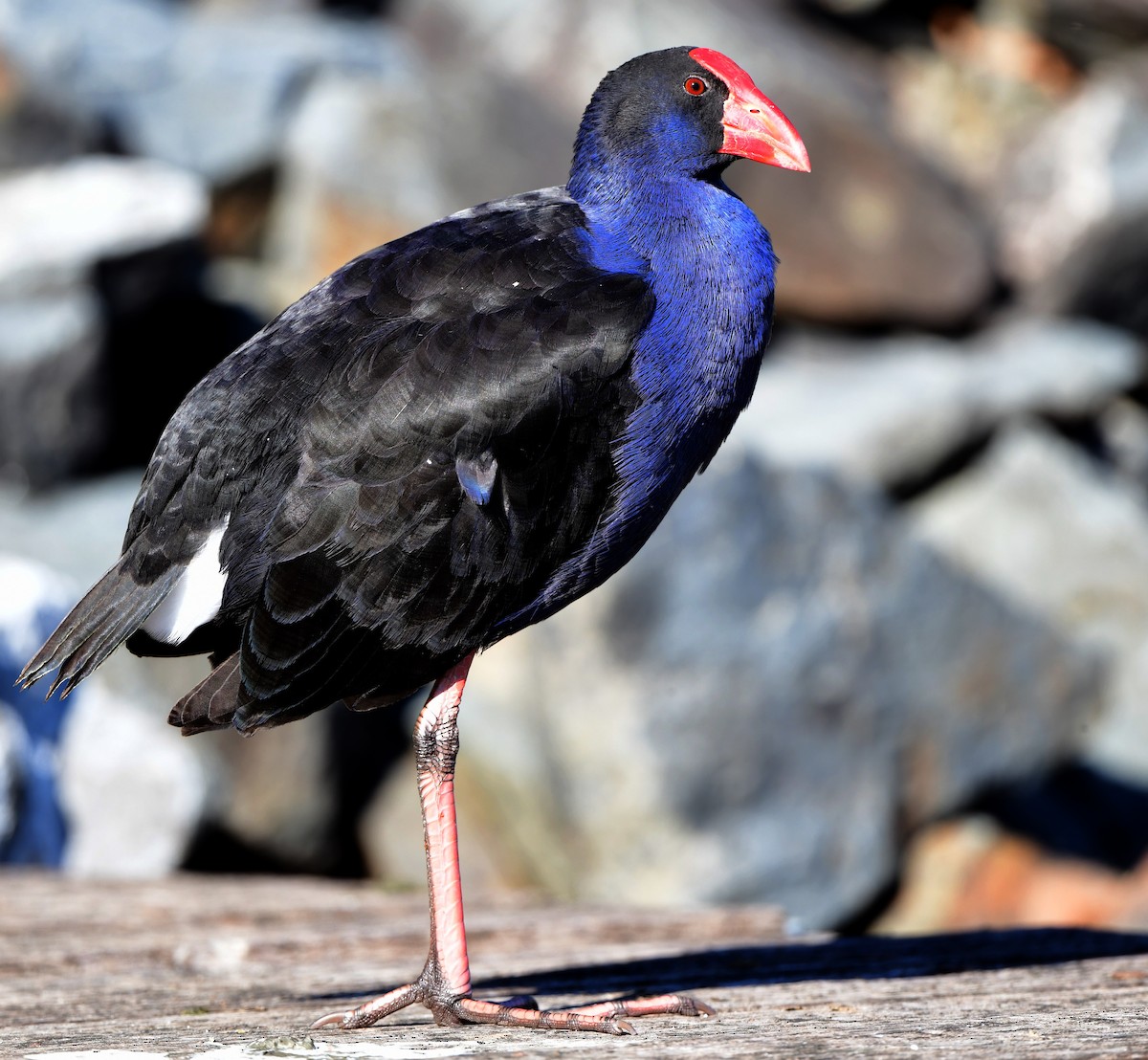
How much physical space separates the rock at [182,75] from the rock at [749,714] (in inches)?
213

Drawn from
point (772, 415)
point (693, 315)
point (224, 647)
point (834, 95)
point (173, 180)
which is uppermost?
point (834, 95)

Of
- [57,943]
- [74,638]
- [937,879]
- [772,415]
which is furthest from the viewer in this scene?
[772,415]

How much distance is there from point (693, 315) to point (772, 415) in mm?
8128

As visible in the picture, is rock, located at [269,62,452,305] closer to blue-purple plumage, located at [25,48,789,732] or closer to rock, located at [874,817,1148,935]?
rock, located at [874,817,1148,935]

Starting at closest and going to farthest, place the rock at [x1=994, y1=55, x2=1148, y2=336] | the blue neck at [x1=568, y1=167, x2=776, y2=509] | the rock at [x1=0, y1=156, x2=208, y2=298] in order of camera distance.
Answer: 1. the blue neck at [x1=568, y1=167, x2=776, y2=509]
2. the rock at [x1=0, y1=156, x2=208, y2=298]
3. the rock at [x1=994, y1=55, x2=1148, y2=336]

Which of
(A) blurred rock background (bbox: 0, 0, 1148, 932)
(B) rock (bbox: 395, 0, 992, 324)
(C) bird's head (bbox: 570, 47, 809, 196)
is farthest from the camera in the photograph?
(B) rock (bbox: 395, 0, 992, 324)

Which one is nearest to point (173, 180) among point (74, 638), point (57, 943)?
point (57, 943)

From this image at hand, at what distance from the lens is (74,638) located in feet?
11.1

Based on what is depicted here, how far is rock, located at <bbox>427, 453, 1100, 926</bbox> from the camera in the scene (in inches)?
327

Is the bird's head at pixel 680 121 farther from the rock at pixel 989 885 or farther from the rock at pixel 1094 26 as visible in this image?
the rock at pixel 1094 26

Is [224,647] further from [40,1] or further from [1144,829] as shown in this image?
[40,1]

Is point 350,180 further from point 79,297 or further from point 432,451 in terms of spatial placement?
point 432,451

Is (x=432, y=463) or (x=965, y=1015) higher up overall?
(x=432, y=463)

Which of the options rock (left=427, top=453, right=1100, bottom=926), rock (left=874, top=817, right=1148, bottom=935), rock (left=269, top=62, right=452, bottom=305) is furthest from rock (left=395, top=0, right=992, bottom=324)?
rock (left=874, top=817, right=1148, bottom=935)
